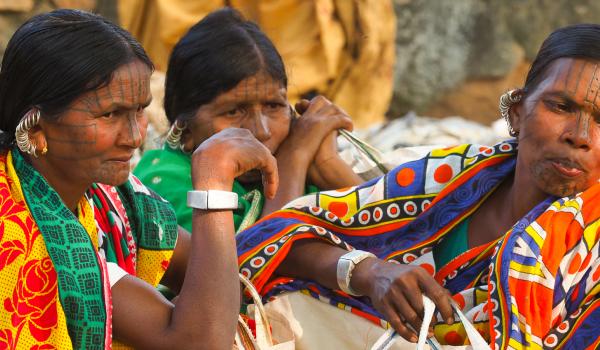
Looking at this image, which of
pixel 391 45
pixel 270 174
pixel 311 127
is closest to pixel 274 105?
pixel 311 127

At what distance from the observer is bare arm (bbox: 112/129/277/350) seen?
2.61m

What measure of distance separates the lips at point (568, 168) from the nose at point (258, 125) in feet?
3.73

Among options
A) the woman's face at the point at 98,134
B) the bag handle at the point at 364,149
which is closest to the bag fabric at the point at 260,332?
the woman's face at the point at 98,134

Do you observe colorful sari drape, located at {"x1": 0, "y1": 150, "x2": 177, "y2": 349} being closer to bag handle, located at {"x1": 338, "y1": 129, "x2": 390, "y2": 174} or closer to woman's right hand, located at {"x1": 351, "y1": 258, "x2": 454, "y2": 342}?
woman's right hand, located at {"x1": 351, "y1": 258, "x2": 454, "y2": 342}

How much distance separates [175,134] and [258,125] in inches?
12.7

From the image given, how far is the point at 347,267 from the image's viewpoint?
2.92 metres

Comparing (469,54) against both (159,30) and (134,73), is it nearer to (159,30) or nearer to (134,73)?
(159,30)

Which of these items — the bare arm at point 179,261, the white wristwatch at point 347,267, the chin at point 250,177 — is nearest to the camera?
the white wristwatch at point 347,267

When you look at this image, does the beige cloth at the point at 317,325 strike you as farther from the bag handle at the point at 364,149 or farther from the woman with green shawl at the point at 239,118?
the bag handle at the point at 364,149

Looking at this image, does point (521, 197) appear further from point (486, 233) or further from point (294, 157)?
point (294, 157)


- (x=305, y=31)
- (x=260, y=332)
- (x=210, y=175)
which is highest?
(x=210, y=175)

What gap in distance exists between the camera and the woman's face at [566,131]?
2840mm

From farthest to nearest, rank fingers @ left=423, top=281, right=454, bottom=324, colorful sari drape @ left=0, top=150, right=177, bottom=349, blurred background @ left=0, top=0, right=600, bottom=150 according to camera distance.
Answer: blurred background @ left=0, top=0, right=600, bottom=150
fingers @ left=423, top=281, right=454, bottom=324
colorful sari drape @ left=0, top=150, right=177, bottom=349

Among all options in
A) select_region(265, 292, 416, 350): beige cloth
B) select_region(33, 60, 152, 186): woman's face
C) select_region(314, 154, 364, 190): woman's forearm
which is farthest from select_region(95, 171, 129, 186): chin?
select_region(314, 154, 364, 190): woman's forearm
